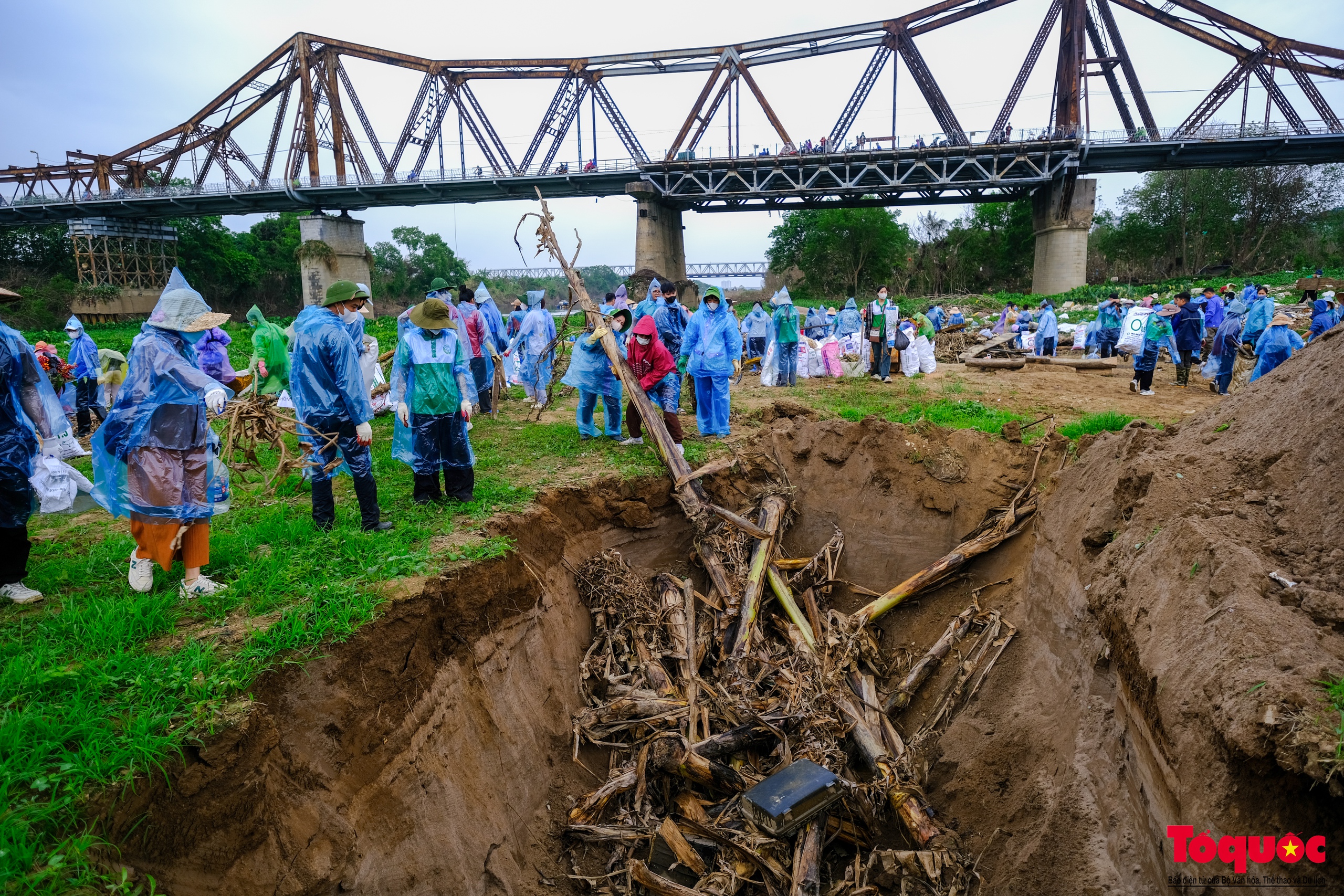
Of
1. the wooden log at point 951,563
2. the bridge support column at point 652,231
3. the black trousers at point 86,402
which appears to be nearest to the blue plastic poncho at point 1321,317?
the wooden log at point 951,563

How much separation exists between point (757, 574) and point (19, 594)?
525 cm

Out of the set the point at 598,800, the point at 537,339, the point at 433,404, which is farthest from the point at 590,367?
the point at 598,800

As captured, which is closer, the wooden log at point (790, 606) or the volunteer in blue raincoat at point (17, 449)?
the volunteer in blue raincoat at point (17, 449)

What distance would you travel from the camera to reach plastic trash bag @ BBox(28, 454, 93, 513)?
573cm

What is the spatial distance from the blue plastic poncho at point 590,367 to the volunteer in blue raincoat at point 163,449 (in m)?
4.37

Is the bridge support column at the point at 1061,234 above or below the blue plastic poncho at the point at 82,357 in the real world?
above

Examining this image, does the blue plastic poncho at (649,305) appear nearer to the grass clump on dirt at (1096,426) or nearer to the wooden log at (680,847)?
the grass clump on dirt at (1096,426)

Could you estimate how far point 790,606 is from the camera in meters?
6.39

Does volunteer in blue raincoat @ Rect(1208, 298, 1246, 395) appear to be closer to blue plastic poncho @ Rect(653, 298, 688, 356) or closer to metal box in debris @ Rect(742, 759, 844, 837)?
blue plastic poncho @ Rect(653, 298, 688, 356)

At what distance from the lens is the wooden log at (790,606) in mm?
6137

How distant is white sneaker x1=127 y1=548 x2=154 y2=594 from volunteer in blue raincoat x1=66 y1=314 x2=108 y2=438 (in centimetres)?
876

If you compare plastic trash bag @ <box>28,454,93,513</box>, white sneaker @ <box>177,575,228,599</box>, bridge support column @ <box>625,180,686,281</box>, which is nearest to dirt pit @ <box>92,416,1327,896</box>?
white sneaker @ <box>177,575,228,599</box>

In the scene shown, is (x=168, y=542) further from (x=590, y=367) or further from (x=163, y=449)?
(x=590, y=367)

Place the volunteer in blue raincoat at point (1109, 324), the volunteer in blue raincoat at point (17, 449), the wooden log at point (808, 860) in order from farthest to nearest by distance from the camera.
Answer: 1. the volunteer in blue raincoat at point (1109, 324)
2. the volunteer in blue raincoat at point (17, 449)
3. the wooden log at point (808, 860)
